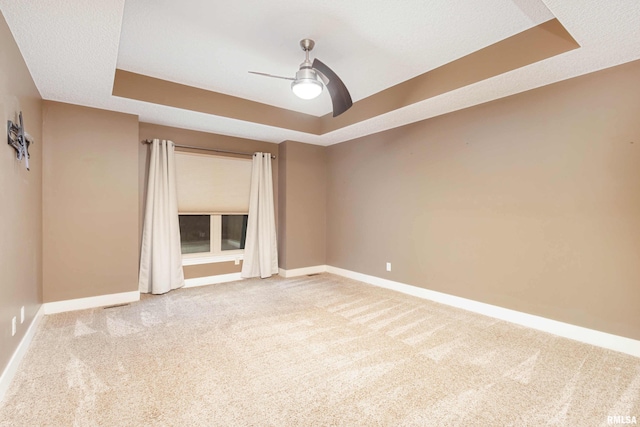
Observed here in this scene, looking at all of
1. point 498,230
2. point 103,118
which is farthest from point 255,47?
point 498,230

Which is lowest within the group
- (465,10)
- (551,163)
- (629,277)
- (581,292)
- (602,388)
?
(602,388)

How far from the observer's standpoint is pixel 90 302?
142 inches

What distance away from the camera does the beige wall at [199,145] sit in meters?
4.20

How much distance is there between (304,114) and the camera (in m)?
4.68

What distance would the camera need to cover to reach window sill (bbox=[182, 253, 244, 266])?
459 centimetres

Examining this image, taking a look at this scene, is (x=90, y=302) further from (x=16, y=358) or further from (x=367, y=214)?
(x=367, y=214)

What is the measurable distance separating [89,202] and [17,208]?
1.27 m

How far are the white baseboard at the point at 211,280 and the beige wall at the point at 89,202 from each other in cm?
78

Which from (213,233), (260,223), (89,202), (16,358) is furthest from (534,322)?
(89,202)

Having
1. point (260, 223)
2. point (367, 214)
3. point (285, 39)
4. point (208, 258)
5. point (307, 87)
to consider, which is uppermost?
point (285, 39)

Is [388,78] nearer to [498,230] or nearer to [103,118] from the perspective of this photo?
[498,230]

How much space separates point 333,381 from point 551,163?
9.26 ft

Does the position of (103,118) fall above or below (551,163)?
above

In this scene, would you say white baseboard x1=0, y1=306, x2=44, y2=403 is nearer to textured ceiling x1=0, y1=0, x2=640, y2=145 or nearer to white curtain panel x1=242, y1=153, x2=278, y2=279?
textured ceiling x1=0, y1=0, x2=640, y2=145
